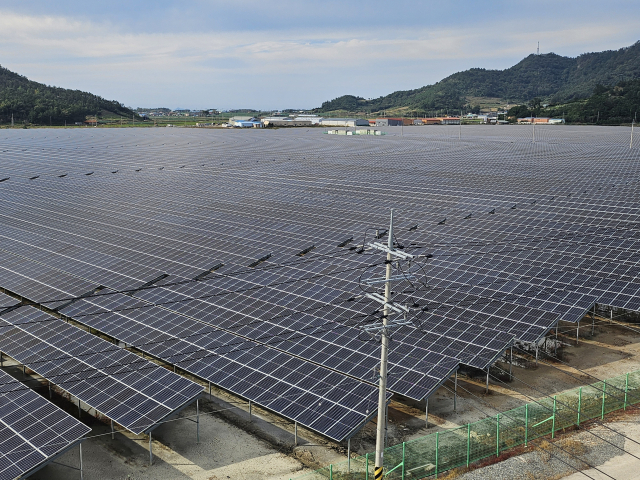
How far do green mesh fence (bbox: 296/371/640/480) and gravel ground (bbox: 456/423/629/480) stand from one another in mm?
624

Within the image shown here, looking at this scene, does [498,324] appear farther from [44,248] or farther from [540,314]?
[44,248]

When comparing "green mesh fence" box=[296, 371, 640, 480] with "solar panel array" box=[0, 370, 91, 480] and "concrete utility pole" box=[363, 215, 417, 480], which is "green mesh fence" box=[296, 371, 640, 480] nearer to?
"concrete utility pole" box=[363, 215, 417, 480]

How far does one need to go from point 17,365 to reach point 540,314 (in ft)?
86.0

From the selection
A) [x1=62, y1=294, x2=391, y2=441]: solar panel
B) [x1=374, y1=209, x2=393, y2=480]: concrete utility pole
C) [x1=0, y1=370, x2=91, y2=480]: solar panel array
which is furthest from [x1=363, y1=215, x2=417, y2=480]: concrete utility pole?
[x1=0, y1=370, x2=91, y2=480]: solar panel array

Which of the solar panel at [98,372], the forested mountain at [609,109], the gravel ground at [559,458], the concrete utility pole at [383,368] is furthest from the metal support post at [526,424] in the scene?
the forested mountain at [609,109]

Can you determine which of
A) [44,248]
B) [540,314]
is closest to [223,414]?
[540,314]

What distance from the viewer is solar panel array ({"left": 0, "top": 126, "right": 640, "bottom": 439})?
25031 mm

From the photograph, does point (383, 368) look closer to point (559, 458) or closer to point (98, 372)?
point (559, 458)

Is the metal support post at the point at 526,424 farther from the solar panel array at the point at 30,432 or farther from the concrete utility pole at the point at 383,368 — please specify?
the solar panel array at the point at 30,432

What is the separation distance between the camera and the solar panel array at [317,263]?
25031mm

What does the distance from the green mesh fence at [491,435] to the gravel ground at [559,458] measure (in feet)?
2.05

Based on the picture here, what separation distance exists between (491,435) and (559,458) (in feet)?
7.97

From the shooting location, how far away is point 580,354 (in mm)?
29875

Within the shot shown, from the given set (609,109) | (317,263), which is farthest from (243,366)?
(609,109)
